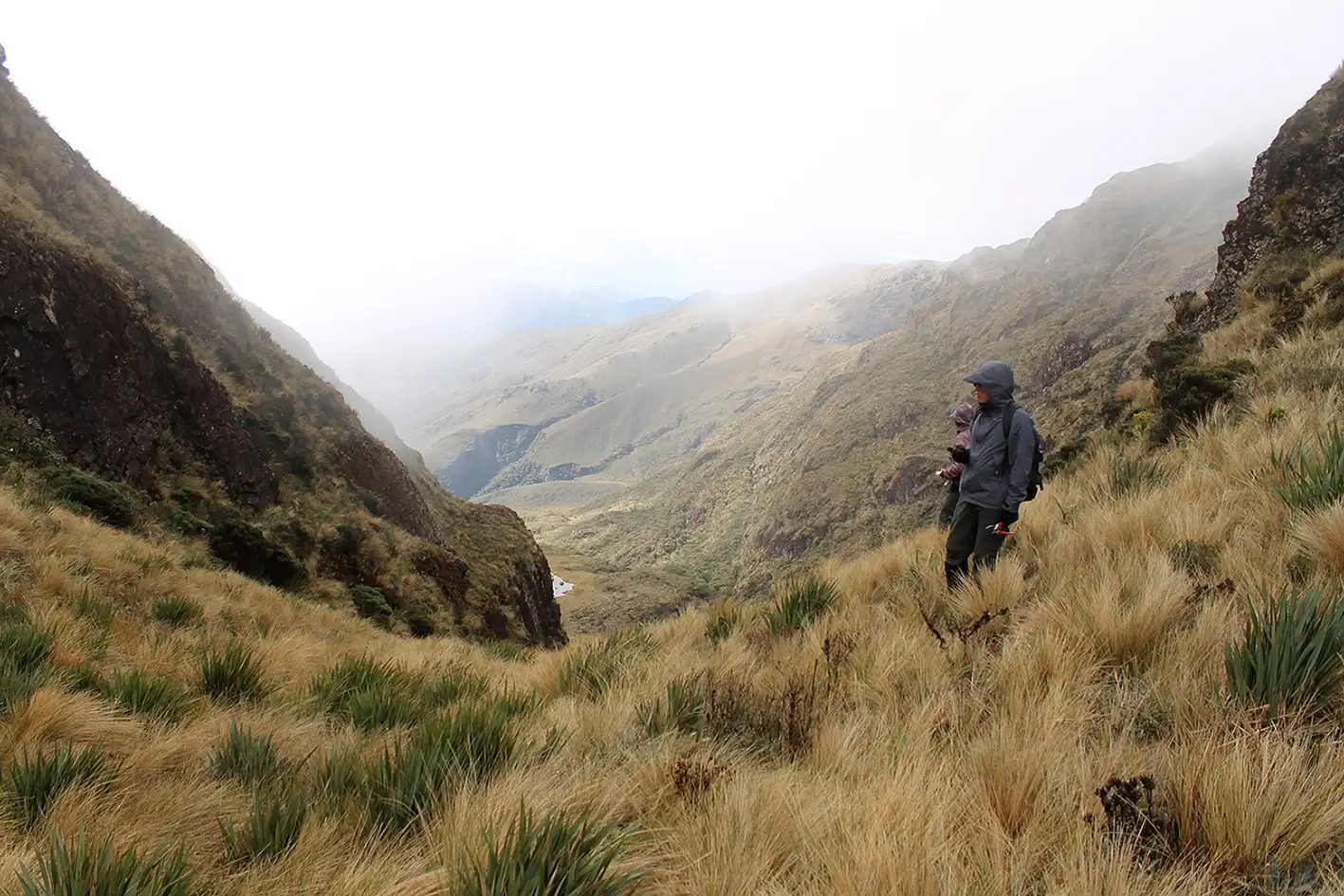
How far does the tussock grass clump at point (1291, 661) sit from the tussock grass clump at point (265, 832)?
3257 mm

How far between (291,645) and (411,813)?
15.7 feet

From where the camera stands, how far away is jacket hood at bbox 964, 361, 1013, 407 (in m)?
5.50

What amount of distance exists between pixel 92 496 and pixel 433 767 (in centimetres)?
1235

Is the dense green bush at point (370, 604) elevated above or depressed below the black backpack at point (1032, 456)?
below

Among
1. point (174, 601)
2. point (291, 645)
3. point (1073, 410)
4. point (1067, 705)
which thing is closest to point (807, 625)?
point (1067, 705)

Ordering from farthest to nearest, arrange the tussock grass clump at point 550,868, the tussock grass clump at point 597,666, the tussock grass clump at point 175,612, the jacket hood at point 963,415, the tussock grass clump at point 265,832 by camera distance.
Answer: the jacket hood at point 963,415 → the tussock grass clump at point 175,612 → the tussock grass clump at point 597,666 → the tussock grass clump at point 265,832 → the tussock grass clump at point 550,868

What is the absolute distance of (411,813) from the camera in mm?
2223

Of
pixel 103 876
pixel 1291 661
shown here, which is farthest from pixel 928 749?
pixel 103 876

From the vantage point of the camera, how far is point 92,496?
10.8 meters

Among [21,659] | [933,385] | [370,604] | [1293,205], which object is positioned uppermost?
[1293,205]

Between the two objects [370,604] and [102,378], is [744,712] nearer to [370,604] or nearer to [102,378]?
[370,604]

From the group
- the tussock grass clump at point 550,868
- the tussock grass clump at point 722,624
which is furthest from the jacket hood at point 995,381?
the tussock grass clump at point 550,868

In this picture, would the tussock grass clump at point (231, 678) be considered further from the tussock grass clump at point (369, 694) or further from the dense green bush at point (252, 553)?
A: the dense green bush at point (252, 553)

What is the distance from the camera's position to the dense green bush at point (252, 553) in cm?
1270
